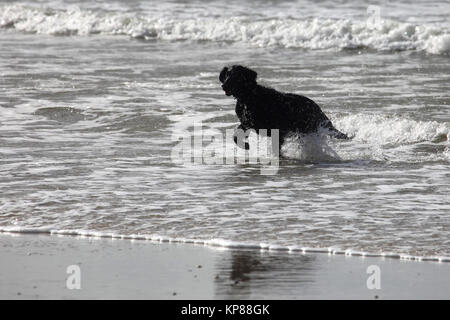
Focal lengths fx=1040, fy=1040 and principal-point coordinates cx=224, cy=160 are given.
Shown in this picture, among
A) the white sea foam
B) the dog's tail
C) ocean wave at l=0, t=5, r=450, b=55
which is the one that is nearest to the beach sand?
the dog's tail

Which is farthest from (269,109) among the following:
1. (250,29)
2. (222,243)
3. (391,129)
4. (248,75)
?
(250,29)

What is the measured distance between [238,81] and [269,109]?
0.47m

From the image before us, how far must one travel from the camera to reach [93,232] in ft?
24.6

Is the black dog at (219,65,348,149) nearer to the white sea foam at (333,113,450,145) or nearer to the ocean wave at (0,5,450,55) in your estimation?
the white sea foam at (333,113,450,145)

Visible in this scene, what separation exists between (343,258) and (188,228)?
4.34 feet

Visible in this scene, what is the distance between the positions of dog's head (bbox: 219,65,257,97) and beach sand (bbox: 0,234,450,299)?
3351 mm

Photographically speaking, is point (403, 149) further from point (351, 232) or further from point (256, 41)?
point (256, 41)

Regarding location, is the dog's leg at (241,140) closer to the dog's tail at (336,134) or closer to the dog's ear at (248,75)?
the dog's ear at (248,75)

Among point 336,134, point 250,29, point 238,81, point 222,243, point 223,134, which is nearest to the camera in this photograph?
point 222,243

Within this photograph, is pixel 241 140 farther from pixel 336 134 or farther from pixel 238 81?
pixel 336 134

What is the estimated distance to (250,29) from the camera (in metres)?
22.6

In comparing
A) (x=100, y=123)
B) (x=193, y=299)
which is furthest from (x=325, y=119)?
(x=193, y=299)

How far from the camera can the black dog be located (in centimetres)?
1036

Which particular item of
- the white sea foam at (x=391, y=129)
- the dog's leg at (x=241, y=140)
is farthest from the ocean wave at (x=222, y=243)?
the white sea foam at (x=391, y=129)
